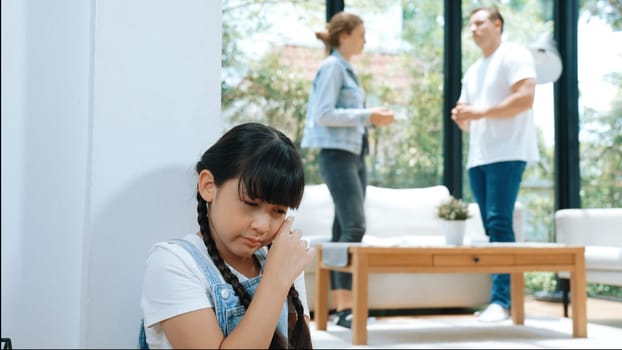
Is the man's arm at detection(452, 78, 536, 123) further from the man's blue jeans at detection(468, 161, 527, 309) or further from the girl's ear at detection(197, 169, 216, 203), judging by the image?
the girl's ear at detection(197, 169, 216, 203)

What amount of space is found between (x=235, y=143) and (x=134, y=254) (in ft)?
0.73

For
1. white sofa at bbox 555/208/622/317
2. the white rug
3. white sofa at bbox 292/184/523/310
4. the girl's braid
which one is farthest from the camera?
white sofa at bbox 292/184/523/310

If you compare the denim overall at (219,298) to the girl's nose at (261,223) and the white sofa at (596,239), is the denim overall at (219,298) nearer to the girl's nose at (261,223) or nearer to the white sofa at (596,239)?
the girl's nose at (261,223)

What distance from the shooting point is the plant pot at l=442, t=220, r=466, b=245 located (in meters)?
3.10

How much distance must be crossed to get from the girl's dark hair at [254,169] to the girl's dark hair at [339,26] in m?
2.10

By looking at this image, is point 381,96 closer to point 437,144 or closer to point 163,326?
point 437,144

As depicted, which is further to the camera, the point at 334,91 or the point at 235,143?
the point at 334,91

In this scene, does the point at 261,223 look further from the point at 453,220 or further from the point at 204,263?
the point at 453,220

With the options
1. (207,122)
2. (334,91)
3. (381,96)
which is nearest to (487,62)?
(334,91)

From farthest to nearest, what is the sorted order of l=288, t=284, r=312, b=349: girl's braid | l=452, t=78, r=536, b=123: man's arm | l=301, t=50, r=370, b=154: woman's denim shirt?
l=452, t=78, r=536, b=123: man's arm < l=301, t=50, r=370, b=154: woman's denim shirt < l=288, t=284, r=312, b=349: girl's braid

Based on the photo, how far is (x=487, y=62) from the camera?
3307 millimetres

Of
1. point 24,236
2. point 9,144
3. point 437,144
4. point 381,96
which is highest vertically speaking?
point 381,96

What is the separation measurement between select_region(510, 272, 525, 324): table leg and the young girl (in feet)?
7.99

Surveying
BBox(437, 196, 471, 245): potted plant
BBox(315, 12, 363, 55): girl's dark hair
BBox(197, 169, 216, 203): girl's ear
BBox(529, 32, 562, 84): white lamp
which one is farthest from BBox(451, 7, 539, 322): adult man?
BBox(197, 169, 216, 203): girl's ear
